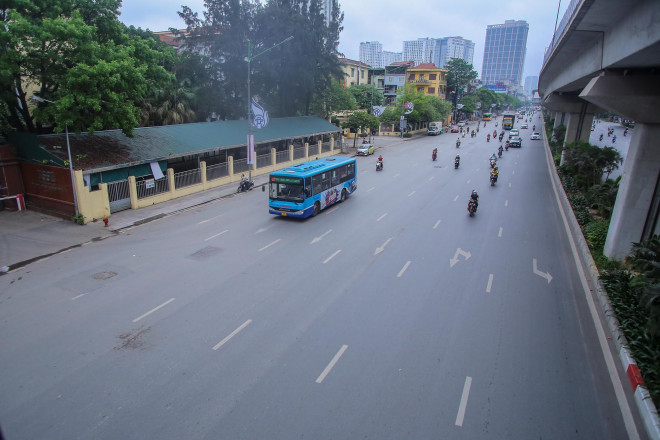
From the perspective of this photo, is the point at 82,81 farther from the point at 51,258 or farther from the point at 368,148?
the point at 368,148

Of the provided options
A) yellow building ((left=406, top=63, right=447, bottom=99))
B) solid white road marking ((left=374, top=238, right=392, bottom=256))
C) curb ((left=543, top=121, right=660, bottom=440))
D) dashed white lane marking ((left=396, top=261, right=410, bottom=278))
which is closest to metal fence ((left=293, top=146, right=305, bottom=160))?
solid white road marking ((left=374, top=238, right=392, bottom=256))

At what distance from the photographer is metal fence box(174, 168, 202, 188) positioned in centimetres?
2421

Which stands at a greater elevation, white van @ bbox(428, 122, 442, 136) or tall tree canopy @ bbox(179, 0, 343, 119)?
tall tree canopy @ bbox(179, 0, 343, 119)

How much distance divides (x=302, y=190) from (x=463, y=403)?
13256mm

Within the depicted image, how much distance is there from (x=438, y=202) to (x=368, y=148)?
76.5 ft

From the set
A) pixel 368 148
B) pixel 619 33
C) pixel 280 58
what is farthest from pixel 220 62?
pixel 619 33

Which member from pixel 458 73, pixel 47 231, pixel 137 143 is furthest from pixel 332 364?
pixel 458 73

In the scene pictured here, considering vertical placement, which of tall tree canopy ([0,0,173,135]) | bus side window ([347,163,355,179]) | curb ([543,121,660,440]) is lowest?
curb ([543,121,660,440])

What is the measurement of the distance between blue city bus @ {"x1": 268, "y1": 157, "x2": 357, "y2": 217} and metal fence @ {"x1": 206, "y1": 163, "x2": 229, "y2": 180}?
8666 millimetres

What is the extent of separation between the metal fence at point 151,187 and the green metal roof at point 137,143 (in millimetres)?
1167

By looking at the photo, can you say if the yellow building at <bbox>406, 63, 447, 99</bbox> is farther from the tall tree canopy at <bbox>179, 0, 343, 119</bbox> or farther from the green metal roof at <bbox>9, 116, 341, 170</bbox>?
the green metal roof at <bbox>9, 116, 341, 170</bbox>

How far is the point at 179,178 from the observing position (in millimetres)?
24266

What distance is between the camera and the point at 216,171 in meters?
27.6

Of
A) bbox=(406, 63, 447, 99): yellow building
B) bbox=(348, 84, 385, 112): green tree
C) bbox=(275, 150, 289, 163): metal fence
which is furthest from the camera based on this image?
bbox=(406, 63, 447, 99): yellow building
